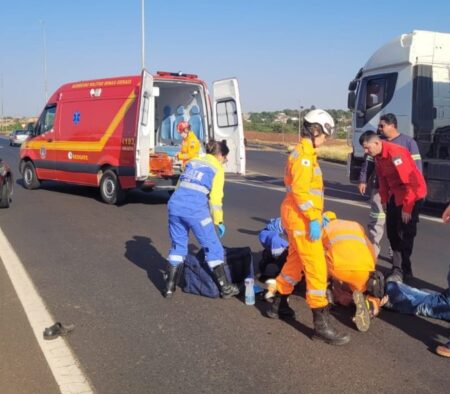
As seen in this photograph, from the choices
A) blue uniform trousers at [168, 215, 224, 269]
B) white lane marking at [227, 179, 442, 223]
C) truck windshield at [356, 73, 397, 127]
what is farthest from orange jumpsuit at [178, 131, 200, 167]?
blue uniform trousers at [168, 215, 224, 269]

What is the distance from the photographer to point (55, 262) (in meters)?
6.46

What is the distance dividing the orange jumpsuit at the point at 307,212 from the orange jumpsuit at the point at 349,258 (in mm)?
454

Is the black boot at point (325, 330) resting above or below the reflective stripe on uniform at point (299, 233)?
below

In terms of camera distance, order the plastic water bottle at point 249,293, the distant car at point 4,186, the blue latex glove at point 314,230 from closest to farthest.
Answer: the blue latex glove at point 314,230 → the plastic water bottle at point 249,293 → the distant car at point 4,186

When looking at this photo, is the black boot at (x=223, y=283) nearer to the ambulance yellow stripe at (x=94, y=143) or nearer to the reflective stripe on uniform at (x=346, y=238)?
the reflective stripe on uniform at (x=346, y=238)

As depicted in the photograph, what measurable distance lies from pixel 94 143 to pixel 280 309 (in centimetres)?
791

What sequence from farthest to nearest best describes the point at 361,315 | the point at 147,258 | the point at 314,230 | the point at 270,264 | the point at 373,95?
1. the point at 373,95
2. the point at 147,258
3. the point at 270,264
4. the point at 361,315
5. the point at 314,230

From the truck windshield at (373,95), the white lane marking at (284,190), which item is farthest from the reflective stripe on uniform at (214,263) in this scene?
the truck windshield at (373,95)

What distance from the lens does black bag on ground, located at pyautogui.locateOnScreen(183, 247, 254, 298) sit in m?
5.16

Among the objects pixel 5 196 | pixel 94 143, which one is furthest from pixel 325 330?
pixel 94 143

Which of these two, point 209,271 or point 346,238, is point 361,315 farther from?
point 209,271

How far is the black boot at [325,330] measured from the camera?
401cm

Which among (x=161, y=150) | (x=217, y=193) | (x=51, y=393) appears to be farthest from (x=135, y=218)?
(x=51, y=393)

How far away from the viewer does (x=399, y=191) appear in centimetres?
565
